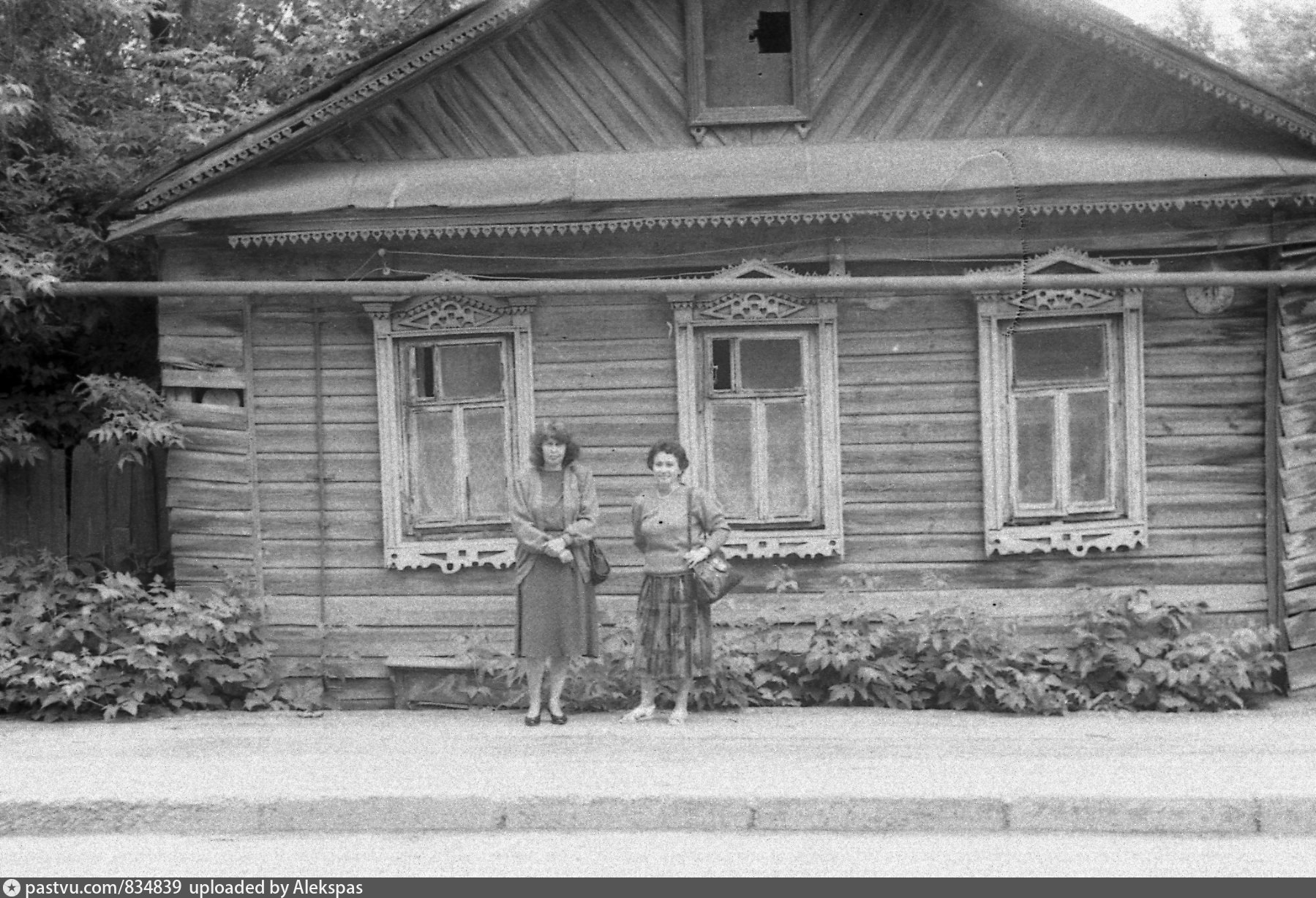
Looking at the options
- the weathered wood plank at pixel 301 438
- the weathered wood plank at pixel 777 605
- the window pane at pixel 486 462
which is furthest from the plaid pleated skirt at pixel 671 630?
the weathered wood plank at pixel 301 438

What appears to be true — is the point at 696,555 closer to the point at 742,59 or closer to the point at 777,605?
the point at 777,605

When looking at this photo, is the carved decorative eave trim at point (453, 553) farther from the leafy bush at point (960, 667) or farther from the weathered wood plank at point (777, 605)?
the leafy bush at point (960, 667)

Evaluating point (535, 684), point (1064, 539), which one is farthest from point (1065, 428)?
point (535, 684)

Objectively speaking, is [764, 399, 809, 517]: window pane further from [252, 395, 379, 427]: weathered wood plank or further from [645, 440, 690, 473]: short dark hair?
[252, 395, 379, 427]: weathered wood plank

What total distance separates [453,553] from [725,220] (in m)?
2.82

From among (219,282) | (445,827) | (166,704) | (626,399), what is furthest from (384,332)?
(445,827)

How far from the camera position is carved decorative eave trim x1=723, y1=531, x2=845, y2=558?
8836mm

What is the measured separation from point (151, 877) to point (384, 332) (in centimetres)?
440

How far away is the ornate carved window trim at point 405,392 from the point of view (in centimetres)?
892

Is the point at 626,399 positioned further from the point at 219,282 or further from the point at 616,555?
the point at 219,282

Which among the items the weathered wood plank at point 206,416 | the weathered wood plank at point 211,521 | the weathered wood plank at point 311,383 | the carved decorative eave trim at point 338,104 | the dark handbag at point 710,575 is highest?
the carved decorative eave trim at point 338,104

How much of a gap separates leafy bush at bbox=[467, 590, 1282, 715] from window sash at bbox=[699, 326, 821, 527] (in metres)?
0.75

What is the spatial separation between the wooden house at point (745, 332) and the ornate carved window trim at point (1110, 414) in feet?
0.07

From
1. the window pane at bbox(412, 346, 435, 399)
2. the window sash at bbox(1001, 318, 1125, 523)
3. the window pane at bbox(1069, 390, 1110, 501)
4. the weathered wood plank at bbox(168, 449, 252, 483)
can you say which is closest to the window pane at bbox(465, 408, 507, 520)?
the window pane at bbox(412, 346, 435, 399)
